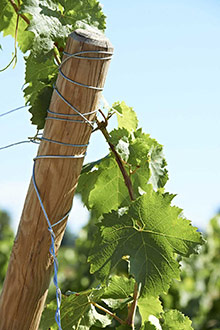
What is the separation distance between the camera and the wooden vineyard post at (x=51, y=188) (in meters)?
1.47

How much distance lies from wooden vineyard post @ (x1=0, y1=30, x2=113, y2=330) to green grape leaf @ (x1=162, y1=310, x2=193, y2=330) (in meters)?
0.43

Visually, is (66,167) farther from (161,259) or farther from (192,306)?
(192,306)

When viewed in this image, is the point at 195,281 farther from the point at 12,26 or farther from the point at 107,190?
the point at 12,26

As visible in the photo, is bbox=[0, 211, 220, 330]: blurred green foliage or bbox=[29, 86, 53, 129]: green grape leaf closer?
bbox=[29, 86, 53, 129]: green grape leaf

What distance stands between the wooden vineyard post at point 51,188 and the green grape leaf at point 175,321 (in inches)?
17.0

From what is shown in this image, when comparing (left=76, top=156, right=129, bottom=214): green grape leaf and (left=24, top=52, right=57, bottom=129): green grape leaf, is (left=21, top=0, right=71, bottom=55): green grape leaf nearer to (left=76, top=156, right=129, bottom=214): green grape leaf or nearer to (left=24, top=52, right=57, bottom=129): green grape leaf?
(left=24, top=52, right=57, bottom=129): green grape leaf

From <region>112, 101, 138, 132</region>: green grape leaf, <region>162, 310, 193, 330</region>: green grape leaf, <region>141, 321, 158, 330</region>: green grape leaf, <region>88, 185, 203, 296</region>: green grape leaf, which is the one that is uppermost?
<region>112, 101, 138, 132</region>: green grape leaf

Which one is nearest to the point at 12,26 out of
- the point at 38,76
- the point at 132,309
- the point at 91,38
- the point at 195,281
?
the point at 38,76

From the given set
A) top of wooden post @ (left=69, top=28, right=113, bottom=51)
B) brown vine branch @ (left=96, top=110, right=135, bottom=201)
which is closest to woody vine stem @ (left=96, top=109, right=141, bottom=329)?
brown vine branch @ (left=96, top=110, right=135, bottom=201)

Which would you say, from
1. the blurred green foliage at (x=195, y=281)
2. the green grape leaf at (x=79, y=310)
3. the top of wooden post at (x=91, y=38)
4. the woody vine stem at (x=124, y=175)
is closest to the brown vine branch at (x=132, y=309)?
the woody vine stem at (x=124, y=175)

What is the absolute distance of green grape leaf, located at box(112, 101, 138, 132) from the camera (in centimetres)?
177

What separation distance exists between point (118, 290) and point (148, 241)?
325 millimetres

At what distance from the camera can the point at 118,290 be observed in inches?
70.4

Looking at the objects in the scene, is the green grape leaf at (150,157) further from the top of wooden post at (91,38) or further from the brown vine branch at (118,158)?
the top of wooden post at (91,38)
